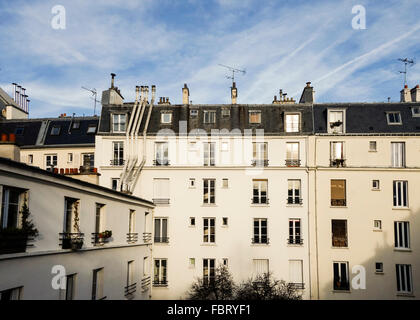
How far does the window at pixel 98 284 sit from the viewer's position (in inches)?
631

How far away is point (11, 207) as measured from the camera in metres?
10.9

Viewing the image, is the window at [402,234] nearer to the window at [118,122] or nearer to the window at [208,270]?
the window at [208,270]

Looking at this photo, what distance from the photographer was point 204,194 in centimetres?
2791

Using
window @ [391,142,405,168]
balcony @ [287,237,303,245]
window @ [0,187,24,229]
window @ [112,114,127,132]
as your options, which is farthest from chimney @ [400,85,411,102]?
window @ [0,187,24,229]

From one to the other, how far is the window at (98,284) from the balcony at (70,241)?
2928 mm

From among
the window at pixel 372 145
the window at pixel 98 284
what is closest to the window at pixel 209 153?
the window at pixel 372 145

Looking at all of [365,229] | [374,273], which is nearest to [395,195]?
[365,229]

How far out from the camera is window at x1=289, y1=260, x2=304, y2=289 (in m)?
26.0

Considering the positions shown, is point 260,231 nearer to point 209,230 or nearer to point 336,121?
point 209,230

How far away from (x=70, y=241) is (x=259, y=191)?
16973mm

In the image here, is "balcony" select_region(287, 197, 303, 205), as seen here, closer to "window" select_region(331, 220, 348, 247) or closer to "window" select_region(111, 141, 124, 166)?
"window" select_region(331, 220, 348, 247)

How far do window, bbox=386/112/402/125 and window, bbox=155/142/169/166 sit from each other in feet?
61.5

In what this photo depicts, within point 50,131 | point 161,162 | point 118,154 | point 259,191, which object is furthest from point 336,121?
point 50,131
